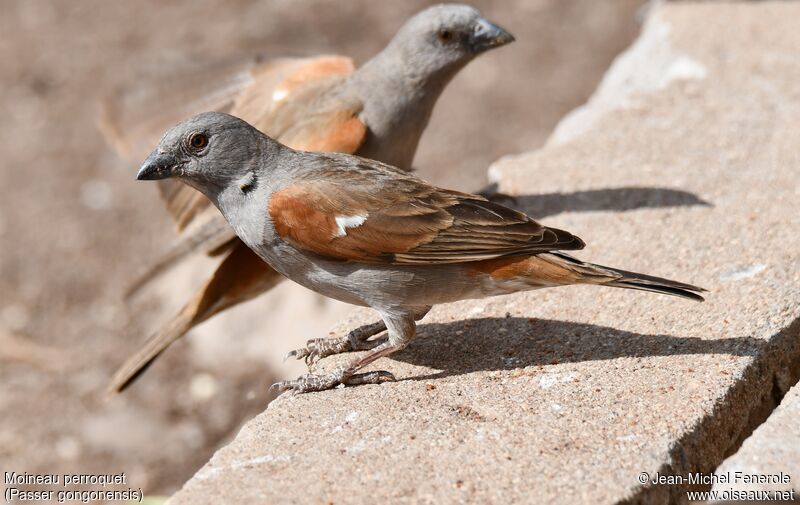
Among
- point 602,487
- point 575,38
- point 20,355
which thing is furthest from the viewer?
point 575,38

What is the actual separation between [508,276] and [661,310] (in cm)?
79

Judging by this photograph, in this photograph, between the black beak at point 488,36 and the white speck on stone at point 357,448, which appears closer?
the white speck on stone at point 357,448

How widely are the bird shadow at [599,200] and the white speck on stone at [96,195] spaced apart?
374cm

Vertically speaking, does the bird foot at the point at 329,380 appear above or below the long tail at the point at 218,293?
below

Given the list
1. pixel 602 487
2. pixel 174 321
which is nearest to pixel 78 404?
pixel 174 321

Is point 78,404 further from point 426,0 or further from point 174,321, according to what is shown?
point 426,0

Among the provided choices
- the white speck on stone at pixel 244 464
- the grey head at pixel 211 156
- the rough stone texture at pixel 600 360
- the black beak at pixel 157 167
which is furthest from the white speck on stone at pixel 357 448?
the black beak at pixel 157 167

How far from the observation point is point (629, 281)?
377cm

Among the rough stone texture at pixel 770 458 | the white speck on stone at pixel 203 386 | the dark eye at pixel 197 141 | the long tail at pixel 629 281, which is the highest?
the dark eye at pixel 197 141

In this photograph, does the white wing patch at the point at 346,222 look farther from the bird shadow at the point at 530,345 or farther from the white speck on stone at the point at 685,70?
the white speck on stone at the point at 685,70

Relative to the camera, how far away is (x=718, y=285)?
174 inches

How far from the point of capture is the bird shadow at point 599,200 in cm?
529

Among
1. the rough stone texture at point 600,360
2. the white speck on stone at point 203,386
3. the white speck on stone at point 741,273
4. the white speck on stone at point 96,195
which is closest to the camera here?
the rough stone texture at point 600,360

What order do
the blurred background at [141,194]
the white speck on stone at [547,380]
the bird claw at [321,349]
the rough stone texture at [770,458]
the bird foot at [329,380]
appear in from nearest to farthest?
the rough stone texture at [770,458] → the white speck on stone at [547,380] → the bird foot at [329,380] → the bird claw at [321,349] → the blurred background at [141,194]
